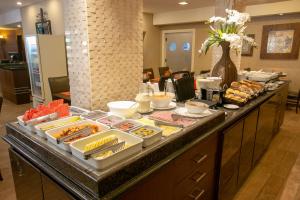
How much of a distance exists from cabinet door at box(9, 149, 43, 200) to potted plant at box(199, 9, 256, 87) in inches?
74.8

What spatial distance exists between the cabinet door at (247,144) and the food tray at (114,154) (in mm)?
1274

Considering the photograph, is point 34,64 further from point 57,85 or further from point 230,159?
point 230,159

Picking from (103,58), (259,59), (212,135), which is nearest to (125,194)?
(212,135)

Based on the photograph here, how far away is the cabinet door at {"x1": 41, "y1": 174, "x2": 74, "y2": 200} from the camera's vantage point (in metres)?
0.97

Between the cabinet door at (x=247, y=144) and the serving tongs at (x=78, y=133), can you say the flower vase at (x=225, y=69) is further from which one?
the serving tongs at (x=78, y=133)

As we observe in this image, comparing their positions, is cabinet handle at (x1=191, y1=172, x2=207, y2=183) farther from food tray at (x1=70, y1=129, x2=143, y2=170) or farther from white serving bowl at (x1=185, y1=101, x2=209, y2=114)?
food tray at (x1=70, y1=129, x2=143, y2=170)

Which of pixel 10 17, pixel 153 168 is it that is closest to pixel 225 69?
pixel 153 168

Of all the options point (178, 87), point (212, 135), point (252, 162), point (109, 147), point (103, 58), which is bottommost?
point (252, 162)

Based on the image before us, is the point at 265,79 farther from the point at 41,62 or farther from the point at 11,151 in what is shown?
the point at 41,62

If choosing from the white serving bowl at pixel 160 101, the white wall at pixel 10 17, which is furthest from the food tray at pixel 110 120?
the white wall at pixel 10 17

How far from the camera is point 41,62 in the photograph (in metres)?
4.20

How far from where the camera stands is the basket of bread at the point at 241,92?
202 centimetres

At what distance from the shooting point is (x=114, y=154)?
2.94ft

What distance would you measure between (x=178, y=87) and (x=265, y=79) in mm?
1729
